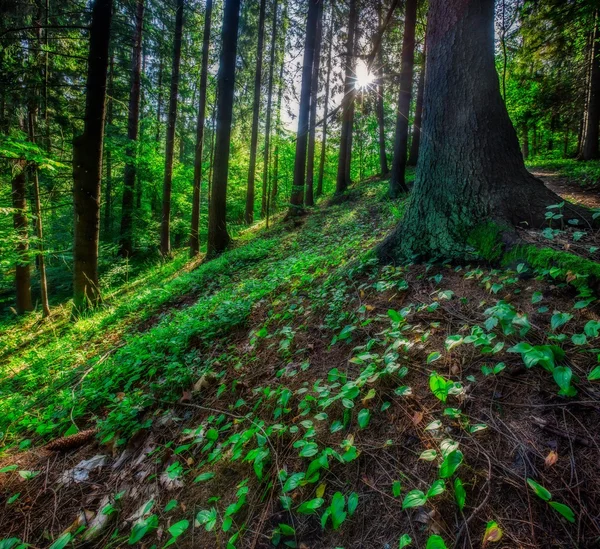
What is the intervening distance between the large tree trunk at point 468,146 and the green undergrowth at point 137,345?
1449 millimetres

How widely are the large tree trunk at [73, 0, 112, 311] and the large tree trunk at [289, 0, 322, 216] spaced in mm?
5631

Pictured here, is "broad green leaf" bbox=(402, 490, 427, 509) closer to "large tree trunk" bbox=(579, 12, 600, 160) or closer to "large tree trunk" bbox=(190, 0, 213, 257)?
"large tree trunk" bbox=(190, 0, 213, 257)

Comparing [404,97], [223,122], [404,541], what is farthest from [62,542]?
[404,97]

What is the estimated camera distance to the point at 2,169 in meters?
6.46

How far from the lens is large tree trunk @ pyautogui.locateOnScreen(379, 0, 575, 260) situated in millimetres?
2773

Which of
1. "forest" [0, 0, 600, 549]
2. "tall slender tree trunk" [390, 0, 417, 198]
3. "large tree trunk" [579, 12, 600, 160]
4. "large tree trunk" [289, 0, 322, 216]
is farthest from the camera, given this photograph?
"large tree trunk" [579, 12, 600, 160]

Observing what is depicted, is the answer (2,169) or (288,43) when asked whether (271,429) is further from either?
(288,43)

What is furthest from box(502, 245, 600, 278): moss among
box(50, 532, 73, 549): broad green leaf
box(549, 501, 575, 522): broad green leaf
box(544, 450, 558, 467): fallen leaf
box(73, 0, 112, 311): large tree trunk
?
box(73, 0, 112, 311): large tree trunk

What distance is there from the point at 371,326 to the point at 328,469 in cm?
123

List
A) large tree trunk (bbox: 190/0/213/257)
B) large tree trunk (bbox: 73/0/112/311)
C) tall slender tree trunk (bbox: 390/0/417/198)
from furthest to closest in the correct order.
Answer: large tree trunk (bbox: 190/0/213/257) < tall slender tree trunk (bbox: 390/0/417/198) < large tree trunk (bbox: 73/0/112/311)

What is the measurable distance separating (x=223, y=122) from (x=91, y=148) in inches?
148

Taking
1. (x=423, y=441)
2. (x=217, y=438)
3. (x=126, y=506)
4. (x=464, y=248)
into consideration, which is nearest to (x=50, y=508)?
(x=126, y=506)

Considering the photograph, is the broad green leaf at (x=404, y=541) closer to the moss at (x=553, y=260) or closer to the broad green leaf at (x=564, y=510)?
the broad green leaf at (x=564, y=510)

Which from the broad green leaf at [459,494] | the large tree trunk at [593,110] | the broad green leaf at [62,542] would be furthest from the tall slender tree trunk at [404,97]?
the broad green leaf at [62,542]
